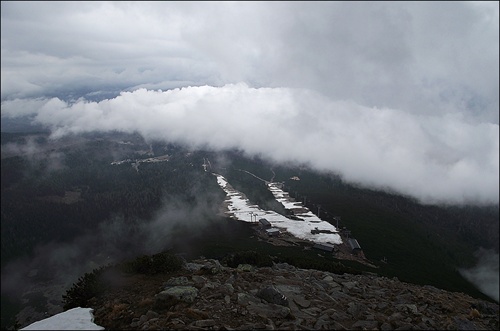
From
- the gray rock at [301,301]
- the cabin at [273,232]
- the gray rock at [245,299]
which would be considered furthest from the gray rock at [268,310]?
the cabin at [273,232]

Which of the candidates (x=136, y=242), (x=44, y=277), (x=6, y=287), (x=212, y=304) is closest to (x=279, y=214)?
(x=136, y=242)

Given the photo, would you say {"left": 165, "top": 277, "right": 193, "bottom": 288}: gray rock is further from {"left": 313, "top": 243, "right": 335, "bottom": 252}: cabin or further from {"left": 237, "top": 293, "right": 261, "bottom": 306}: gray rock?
{"left": 313, "top": 243, "right": 335, "bottom": 252}: cabin

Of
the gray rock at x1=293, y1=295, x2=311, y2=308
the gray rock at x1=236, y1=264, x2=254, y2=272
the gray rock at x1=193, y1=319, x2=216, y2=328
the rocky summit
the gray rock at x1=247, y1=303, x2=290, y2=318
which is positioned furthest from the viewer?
the gray rock at x1=236, y1=264, x2=254, y2=272

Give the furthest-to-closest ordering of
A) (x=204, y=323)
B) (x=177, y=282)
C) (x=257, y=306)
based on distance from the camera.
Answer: (x=177, y=282) < (x=257, y=306) < (x=204, y=323)

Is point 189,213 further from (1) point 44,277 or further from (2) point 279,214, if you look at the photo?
(1) point 44,277

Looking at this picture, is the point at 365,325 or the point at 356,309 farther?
the point at 356,309

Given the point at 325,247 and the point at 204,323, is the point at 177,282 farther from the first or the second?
the point at 325,247

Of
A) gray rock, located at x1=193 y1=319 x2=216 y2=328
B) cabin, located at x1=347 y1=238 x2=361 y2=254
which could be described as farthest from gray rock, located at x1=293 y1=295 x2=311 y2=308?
cabin, located at x1=347 y1=238 x2=361 y2=254

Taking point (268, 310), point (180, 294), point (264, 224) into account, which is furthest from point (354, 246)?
point (180, 294)

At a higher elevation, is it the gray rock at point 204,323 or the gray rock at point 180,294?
the gray rock at point 204,323

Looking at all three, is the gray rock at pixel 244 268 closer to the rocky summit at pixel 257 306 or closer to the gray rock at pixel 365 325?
the rocky summit at pixel 257 306
